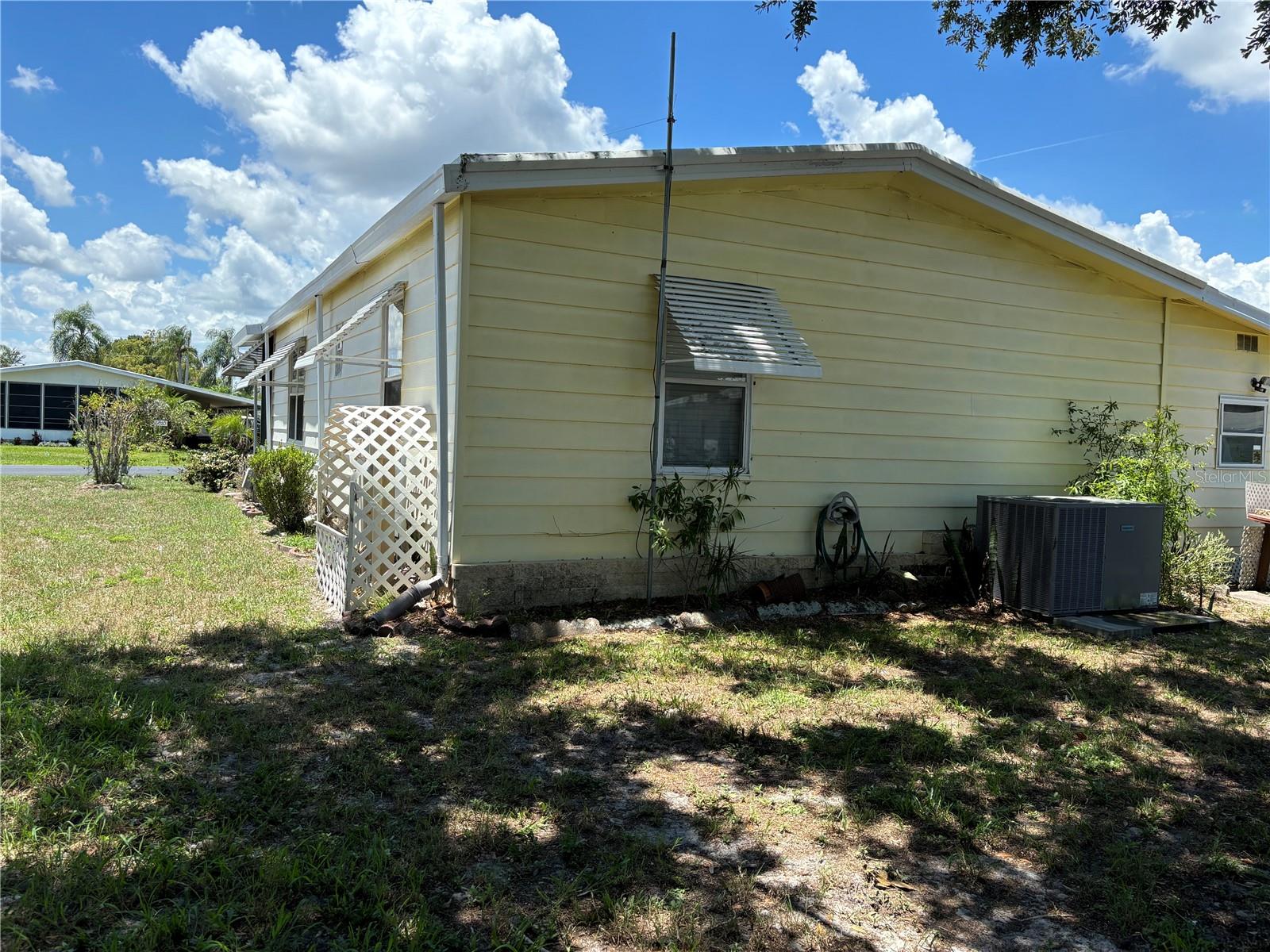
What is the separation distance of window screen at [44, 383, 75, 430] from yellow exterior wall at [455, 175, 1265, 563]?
34.9m

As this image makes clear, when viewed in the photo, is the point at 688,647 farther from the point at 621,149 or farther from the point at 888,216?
the point at 888,216

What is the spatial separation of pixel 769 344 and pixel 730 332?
1.21 ft

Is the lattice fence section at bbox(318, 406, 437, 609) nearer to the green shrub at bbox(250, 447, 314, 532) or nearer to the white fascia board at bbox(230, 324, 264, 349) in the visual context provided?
the green shrub at bbox(250, 447, 314, 532)

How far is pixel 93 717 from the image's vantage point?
3857 millimetres

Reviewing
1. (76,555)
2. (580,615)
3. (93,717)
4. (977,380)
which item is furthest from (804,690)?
(76,555)

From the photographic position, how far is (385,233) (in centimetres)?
777

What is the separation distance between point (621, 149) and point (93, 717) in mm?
5050

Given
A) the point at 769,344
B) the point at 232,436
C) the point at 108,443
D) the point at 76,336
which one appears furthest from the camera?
the point at 76,336

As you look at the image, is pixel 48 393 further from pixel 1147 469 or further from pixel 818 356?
pixel 1147 469

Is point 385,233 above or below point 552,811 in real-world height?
above

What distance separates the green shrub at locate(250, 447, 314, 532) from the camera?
10234mm

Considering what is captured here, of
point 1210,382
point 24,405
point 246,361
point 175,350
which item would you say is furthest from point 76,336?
point 1210,382

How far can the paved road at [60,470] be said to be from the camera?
713 inches

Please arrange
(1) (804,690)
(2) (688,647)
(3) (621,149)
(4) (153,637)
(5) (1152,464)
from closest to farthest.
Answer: (1) (804,690), (4) (153,637), (2) (688,647), (3) (621,149), (5) (1152,464)
